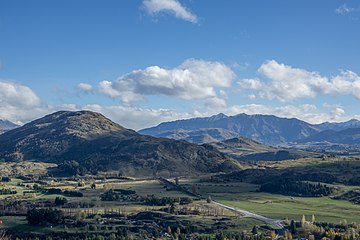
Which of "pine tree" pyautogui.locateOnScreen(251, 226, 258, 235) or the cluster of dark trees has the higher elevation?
the cluster of dark trees

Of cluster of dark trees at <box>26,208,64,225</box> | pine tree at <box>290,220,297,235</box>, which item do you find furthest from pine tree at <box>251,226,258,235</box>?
cluster of dark trees at <box>26,208,64,225</box>

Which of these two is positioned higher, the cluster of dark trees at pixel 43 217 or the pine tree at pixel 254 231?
the cluster of dark trees at pixel 43 217

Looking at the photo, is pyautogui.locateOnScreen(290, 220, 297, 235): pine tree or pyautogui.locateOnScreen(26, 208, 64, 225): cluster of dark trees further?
pyautogui.locateOnScreen(26, 208, 64, 225): cluster of dark trees

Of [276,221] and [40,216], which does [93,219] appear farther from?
[276,221]

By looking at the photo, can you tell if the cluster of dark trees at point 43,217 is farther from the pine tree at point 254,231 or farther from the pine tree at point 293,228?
the pine tree at point 293,228

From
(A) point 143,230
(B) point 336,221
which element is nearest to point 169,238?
(A) point 143,230

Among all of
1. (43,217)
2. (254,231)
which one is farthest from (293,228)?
(43,217)

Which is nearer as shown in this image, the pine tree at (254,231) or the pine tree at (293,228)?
the pine tree at (254,231)

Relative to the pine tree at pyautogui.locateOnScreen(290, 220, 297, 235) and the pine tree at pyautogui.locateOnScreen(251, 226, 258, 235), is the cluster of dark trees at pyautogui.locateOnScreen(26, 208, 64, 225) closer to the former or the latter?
the pine tree at pyautogui.locateOnScreen(251, 226, 258, 235)

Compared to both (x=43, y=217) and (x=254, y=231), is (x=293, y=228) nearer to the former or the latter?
(x=254, y=231)

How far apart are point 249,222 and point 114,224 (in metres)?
53.2

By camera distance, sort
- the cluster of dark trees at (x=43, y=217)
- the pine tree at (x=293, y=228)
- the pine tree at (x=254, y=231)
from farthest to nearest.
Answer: the cluster of dark trees at (x=43, y=217) < the pine tree at (x=293, y=228) < the pine tree at (x=254, y=231)

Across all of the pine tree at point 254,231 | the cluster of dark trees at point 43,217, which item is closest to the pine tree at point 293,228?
the pine tree at point 254,231

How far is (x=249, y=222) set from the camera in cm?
19212
